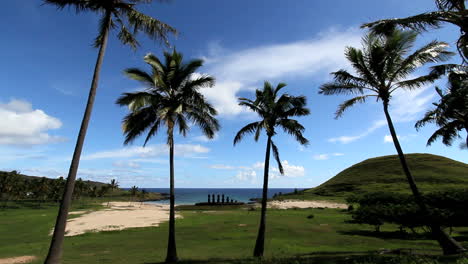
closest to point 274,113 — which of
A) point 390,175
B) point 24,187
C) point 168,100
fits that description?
point 168,100

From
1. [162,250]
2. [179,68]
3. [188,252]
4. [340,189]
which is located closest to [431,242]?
[188,252]

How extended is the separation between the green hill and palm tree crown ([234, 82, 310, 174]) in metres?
80.9

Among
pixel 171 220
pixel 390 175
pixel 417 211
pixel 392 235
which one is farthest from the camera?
pixel 390 175

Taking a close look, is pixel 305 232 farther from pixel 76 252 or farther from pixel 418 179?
pixel 418 179

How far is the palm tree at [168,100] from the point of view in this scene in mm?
16641

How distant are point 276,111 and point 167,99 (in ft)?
24.1

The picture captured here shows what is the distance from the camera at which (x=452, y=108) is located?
59.6 feet

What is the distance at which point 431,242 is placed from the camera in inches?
896

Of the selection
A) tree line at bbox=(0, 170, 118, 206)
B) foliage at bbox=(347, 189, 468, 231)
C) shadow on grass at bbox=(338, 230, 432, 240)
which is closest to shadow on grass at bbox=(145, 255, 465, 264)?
foliage at bbox=(347, 189, 468, 231)

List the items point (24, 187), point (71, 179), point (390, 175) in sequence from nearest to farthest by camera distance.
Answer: point (71, 179) < point (24, 187) < point (390, 175)

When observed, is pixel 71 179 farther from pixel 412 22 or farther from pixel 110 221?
pixel 110 221

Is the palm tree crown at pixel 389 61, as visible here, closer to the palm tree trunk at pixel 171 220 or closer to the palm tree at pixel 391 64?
the palm tree at pixel 391 64

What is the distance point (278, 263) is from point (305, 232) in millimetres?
16532

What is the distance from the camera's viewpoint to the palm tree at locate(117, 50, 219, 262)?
16.6 m
